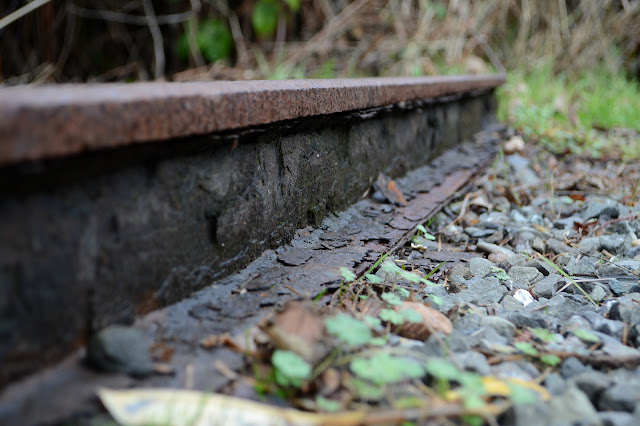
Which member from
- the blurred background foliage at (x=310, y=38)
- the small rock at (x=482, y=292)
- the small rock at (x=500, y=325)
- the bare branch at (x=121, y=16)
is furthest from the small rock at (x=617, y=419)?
→ the bare branch at (x=121, y=16)

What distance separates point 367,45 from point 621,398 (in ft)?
18.1

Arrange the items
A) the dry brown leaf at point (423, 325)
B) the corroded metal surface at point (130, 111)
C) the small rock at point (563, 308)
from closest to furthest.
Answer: the corroded metal surface at point (130, 111)
the dry brown leaf at point (423, 325)
the small rock at point (563, 308)

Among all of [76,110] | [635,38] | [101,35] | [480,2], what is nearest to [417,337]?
[76,110]

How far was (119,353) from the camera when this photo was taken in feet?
3.42

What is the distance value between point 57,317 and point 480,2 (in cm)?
652

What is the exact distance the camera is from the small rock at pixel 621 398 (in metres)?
1.10

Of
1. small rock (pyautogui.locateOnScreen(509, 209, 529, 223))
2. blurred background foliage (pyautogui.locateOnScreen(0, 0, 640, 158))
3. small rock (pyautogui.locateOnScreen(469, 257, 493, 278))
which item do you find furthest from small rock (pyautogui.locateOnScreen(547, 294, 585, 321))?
blurred background foliage (pyautogui.locateOnScreen(0, 0, 640, 158))

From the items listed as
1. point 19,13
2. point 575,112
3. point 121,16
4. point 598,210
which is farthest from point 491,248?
point 121,16

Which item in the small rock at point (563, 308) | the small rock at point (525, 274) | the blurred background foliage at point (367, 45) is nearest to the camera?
the small rock at point (563, 308)

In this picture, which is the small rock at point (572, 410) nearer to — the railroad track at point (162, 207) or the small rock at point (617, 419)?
the small rock at point (617, 419)

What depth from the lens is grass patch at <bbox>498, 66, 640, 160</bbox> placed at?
15.1 feet

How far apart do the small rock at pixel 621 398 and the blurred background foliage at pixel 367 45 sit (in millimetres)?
4104

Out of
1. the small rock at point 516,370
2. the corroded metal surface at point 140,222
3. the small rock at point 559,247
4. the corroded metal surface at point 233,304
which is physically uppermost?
the corroded metal surface at point 140,222

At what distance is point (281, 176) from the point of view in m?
1.75
